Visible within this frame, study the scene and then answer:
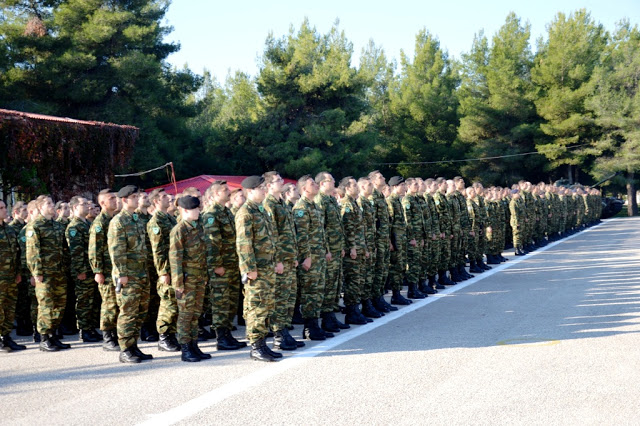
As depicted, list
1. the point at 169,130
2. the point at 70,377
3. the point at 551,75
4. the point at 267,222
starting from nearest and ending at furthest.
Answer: the point at 70,377 → the point at 267,222 → the point at 169,130 → the point at 551,75

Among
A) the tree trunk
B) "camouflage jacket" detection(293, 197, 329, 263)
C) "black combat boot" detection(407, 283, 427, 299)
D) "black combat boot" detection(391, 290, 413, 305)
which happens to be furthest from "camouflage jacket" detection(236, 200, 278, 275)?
the tree trunk

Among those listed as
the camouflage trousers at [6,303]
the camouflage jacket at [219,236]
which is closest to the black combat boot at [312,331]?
the camouflage jacket at [219,236]

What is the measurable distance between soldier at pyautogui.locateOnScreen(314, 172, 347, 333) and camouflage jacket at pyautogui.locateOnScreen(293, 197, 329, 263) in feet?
0.98

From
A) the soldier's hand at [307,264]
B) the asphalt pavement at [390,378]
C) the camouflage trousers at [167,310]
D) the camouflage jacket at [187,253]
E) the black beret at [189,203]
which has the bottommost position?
the asphalt pavement at [390,378]

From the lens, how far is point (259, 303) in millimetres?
6422

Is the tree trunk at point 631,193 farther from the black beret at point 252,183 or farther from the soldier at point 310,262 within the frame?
the black beret at point 252,183

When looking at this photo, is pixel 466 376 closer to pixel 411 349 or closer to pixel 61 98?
pixel 411 349

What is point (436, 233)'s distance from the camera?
11219 millimetres

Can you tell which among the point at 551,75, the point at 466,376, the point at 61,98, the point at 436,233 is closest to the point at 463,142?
the point at 551,75

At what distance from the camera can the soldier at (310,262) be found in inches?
293

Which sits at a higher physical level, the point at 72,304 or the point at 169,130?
the point at 169,130

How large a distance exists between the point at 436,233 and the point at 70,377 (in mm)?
6986

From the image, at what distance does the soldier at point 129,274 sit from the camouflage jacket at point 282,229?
153 cm

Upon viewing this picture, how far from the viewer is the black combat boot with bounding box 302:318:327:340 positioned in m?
7.43
